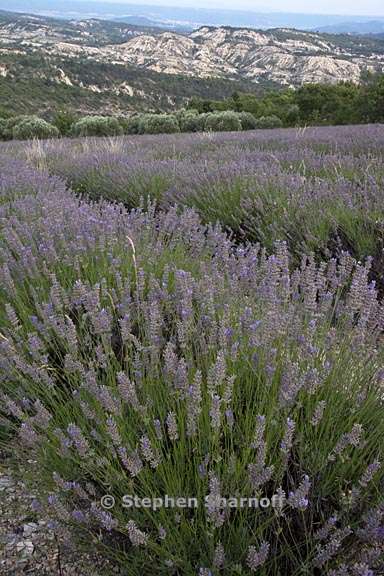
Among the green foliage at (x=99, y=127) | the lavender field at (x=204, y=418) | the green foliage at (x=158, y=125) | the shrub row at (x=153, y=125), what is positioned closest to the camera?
the lavender field at (x=204, y=418)

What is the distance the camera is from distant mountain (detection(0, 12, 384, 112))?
4991 cm

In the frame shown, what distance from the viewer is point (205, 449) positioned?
1.42 meters

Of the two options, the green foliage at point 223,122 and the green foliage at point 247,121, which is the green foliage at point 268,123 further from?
the green foliage at point 223,122

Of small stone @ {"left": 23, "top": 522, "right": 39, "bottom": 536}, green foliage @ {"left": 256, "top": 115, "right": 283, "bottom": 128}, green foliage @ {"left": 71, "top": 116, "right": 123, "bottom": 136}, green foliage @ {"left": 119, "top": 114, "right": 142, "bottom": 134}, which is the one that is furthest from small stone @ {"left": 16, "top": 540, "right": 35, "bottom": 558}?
green foliage @ {"left": 119, "top": 114, "right": 142, "bottom": 134}

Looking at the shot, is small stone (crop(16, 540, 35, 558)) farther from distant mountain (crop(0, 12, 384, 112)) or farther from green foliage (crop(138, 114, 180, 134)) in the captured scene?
distant mountain (crop(0, 12, 384, 112))

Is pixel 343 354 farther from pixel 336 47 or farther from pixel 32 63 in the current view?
pixel 336 47

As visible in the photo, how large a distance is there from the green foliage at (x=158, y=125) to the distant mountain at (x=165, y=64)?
22.2m

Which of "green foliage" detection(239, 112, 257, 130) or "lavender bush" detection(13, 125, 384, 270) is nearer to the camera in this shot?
"lavender bush" detection(13, 125, 384, 270)

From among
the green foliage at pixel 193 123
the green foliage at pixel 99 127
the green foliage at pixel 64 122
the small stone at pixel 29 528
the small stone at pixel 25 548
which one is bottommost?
the green foliage at pixel 64 122

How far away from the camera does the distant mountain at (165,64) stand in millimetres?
49906

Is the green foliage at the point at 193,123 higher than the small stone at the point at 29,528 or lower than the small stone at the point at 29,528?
lower

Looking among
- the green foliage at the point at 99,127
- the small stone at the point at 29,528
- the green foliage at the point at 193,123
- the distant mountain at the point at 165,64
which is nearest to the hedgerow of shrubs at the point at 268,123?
the green foliage at the point at 193,123

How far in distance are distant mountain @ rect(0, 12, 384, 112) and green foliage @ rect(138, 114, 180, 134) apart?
2224 cm

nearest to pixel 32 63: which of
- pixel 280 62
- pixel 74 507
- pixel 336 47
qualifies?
pixel 280 62
